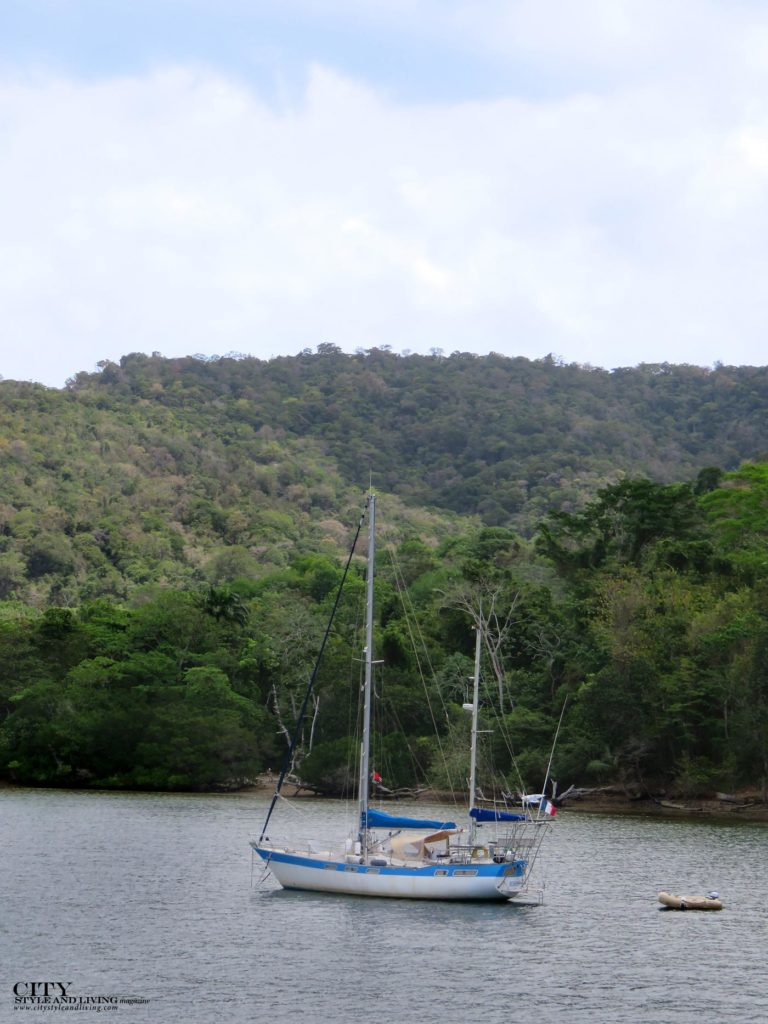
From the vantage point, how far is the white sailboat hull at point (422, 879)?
1508 inches

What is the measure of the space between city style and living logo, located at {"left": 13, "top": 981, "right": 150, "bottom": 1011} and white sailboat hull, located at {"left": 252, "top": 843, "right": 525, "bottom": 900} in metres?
11.1

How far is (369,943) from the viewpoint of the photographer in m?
34.3

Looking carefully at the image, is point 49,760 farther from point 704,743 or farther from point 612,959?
point 612,959

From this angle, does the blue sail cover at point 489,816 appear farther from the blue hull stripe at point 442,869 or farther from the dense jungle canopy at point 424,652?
the dense jungle canopy at point 424,652

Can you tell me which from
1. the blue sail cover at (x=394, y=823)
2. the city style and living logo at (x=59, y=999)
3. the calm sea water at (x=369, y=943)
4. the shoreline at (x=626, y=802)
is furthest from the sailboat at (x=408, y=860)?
the shoreline at (x=626, y=802)

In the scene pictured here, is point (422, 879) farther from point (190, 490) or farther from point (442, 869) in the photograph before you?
point (190, 490)

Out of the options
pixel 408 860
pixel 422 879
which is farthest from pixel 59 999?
pixel 408 860

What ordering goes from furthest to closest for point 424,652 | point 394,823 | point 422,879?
point 424,652 → point 394,823 → point 422,879

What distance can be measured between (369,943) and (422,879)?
424 centimetres

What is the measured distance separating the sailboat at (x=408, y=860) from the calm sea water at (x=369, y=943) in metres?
0.54

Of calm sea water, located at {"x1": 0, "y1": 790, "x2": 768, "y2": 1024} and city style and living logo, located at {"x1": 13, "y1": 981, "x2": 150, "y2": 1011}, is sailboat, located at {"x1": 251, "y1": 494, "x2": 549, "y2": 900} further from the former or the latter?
city style and living logo, located at {"x1": 13, "y1": 981, "x2": 150, "y2": 1011}

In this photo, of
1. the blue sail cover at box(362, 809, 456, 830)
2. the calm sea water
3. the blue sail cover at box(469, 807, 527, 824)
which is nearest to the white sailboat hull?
the calm sea water

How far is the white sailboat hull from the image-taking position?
38.3m

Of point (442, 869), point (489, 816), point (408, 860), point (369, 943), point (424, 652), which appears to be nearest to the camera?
point (369, 943)
